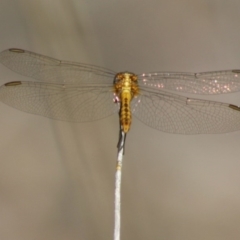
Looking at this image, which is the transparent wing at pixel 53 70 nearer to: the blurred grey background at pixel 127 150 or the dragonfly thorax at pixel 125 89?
the dragonfly thorax at pixel 125 89

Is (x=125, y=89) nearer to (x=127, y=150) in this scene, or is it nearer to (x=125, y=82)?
(x=125, y=82)

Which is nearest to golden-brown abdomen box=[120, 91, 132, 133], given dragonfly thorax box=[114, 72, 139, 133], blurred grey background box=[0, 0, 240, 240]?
dragonfly thorax box=[114, 72, 139, 133]

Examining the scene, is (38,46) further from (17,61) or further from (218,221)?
(218,221)

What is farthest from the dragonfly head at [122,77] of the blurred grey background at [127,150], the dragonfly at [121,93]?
the blurred grey background at [127,150]

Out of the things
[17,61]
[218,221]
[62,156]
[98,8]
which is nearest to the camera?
[17,61]

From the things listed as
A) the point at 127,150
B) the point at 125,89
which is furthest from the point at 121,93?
the point at 127,150

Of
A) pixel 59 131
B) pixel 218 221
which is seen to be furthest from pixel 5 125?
pixel 218 221
